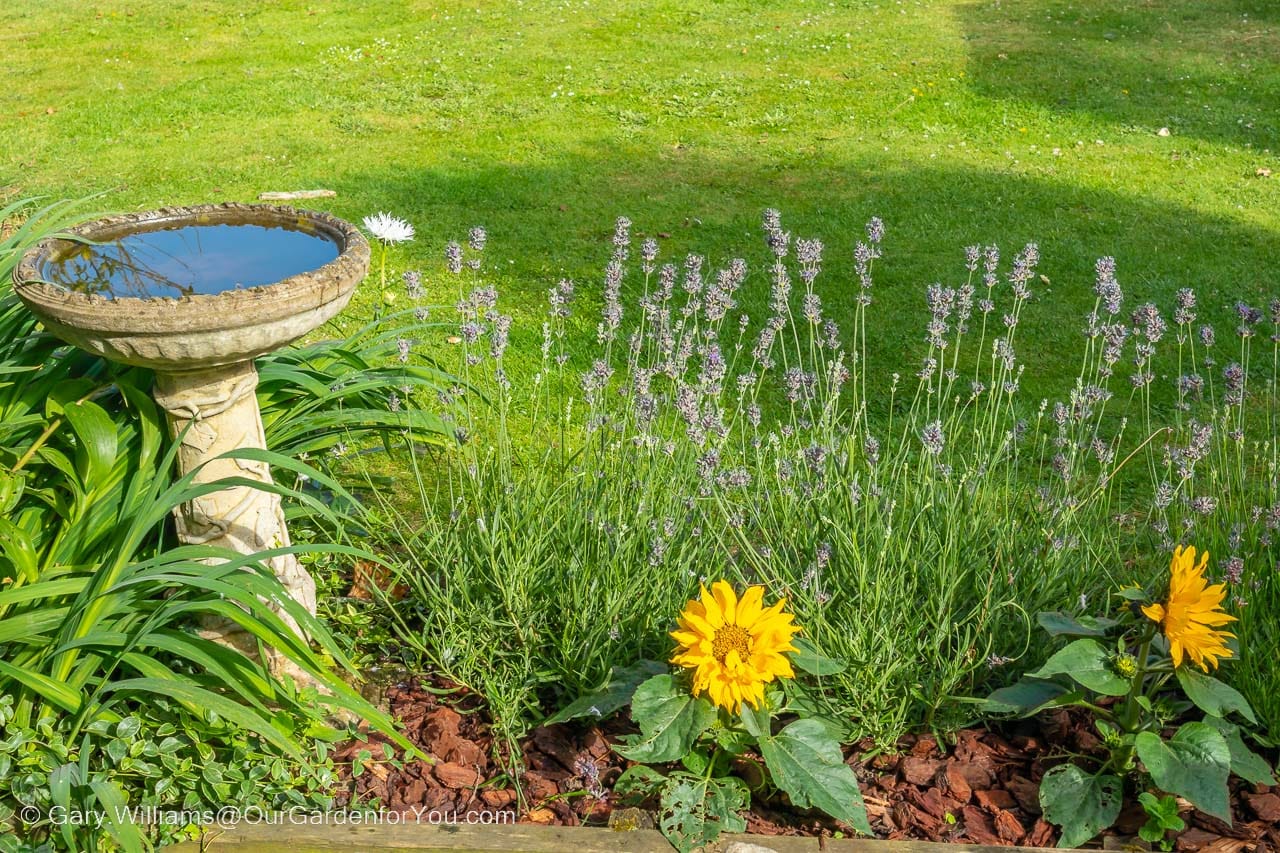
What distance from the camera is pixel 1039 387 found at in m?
5.68

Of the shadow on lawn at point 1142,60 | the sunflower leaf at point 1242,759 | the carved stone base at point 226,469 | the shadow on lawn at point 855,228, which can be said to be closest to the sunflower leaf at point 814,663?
the sunflower leaf at point 1242,759

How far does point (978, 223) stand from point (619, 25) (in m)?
6.56

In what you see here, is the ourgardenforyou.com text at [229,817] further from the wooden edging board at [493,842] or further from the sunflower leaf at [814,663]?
the sunflower leaf at [814,663]

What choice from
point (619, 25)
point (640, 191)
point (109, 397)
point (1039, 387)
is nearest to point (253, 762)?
point (109, 397)

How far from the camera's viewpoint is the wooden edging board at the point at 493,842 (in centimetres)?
270

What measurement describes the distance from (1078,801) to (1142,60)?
10.6 m

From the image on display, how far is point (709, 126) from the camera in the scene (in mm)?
9953

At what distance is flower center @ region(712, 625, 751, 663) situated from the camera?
272 cm

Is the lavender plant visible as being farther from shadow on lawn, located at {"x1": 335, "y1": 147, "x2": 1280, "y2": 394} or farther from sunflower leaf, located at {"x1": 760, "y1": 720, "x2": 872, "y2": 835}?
shadow on lawn, located at {"x1": 335, "y1": 147, "x2": 1280, "y2": 394}

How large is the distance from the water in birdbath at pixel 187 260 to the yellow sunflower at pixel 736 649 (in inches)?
60.5

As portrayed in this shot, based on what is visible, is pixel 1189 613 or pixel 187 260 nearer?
pixel 1189 613

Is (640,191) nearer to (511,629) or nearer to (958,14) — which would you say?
(511,629)

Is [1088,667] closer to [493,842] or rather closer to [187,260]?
[493,842]

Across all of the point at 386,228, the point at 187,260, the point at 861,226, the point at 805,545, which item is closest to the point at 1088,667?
the point at 805,545
